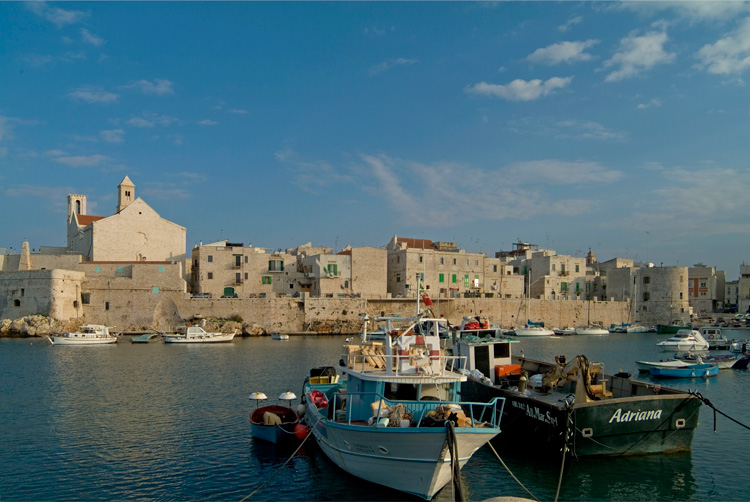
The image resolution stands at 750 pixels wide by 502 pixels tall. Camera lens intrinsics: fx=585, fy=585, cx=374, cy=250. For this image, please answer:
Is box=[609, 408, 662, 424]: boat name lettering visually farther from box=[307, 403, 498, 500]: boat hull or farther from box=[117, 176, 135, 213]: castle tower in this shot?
box=[117, 176, 135, 213]: castle tower

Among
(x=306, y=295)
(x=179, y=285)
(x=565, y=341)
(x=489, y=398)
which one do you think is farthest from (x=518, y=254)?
(x=489, y=398)

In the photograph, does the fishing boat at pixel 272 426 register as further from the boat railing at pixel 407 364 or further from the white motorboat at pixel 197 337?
the white motorboat at pixel 197 337

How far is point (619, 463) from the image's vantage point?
48.7ft

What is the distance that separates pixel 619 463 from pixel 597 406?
1847 mm

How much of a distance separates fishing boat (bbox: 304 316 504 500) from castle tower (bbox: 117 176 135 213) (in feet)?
188

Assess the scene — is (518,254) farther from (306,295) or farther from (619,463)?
(619,463)

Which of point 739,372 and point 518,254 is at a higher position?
point 518,254

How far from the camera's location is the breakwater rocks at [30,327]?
48750mm

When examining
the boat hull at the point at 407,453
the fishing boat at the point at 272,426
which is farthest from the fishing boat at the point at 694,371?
the boat hull at the point at 407,453

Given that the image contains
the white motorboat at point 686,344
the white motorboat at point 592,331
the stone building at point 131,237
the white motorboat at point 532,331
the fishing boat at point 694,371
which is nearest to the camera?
the fishing boat at point 694,371

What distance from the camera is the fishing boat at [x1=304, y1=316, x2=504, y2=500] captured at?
38.1 feet

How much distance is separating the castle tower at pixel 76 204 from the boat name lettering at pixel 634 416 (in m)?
66.9

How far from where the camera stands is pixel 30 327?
48.9 meters

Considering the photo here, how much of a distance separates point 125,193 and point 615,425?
206 ft
